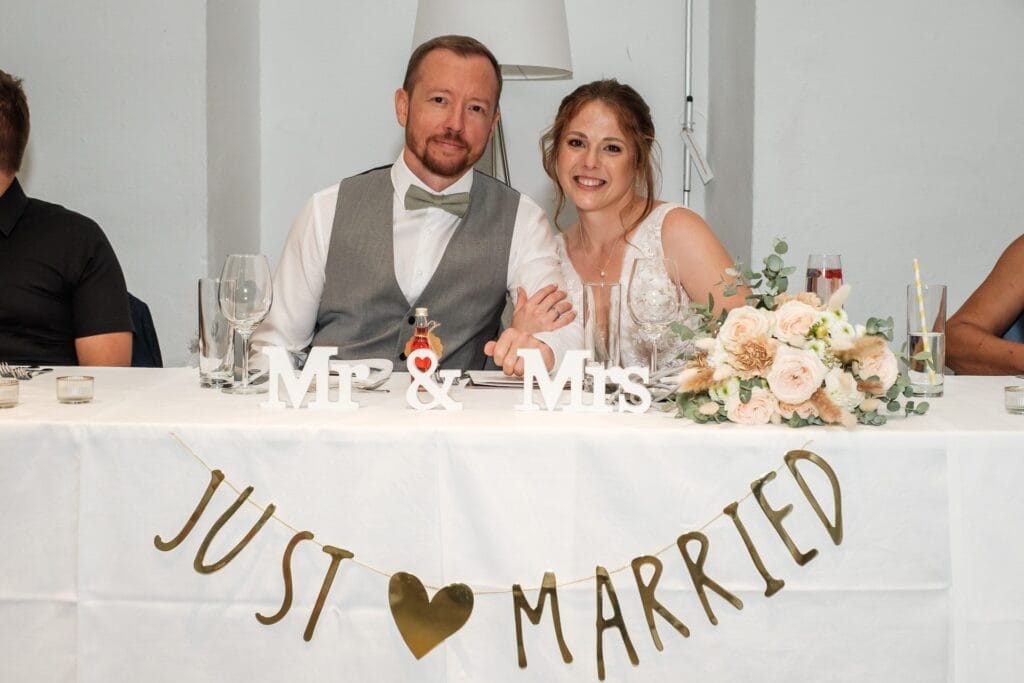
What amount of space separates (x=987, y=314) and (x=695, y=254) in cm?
69

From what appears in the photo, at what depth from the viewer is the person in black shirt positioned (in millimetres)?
2492

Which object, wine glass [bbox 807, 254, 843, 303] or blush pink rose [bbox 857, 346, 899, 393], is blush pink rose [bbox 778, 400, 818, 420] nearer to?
blush pink rose [bbox 857, 346, 899, 393]

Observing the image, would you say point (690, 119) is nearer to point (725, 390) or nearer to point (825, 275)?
point (825, 275)

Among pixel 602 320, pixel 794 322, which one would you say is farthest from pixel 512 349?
pixel 794 322

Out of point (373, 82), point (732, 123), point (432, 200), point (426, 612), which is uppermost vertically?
point (373, 82)

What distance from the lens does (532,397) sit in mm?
1698

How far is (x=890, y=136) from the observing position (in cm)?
325

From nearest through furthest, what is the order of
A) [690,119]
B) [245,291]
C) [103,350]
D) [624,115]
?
[245,291] → [103,350] → [624,115] → [690,119]

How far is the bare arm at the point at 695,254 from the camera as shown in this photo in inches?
106

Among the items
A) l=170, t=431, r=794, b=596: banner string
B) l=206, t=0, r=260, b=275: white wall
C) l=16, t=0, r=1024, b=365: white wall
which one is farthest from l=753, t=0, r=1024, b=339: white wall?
l=170, t=431, r=794, b=596: banner string

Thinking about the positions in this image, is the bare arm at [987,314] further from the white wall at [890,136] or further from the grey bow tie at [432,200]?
the grey bow tie at [432,200]

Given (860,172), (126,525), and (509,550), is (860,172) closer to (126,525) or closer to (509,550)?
(509,550)

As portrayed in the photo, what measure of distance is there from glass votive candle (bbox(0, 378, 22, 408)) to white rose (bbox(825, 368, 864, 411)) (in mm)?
1189

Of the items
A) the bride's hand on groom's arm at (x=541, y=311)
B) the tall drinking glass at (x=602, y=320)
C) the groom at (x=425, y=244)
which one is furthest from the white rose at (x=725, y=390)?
the groom at (x=425, y=244)
